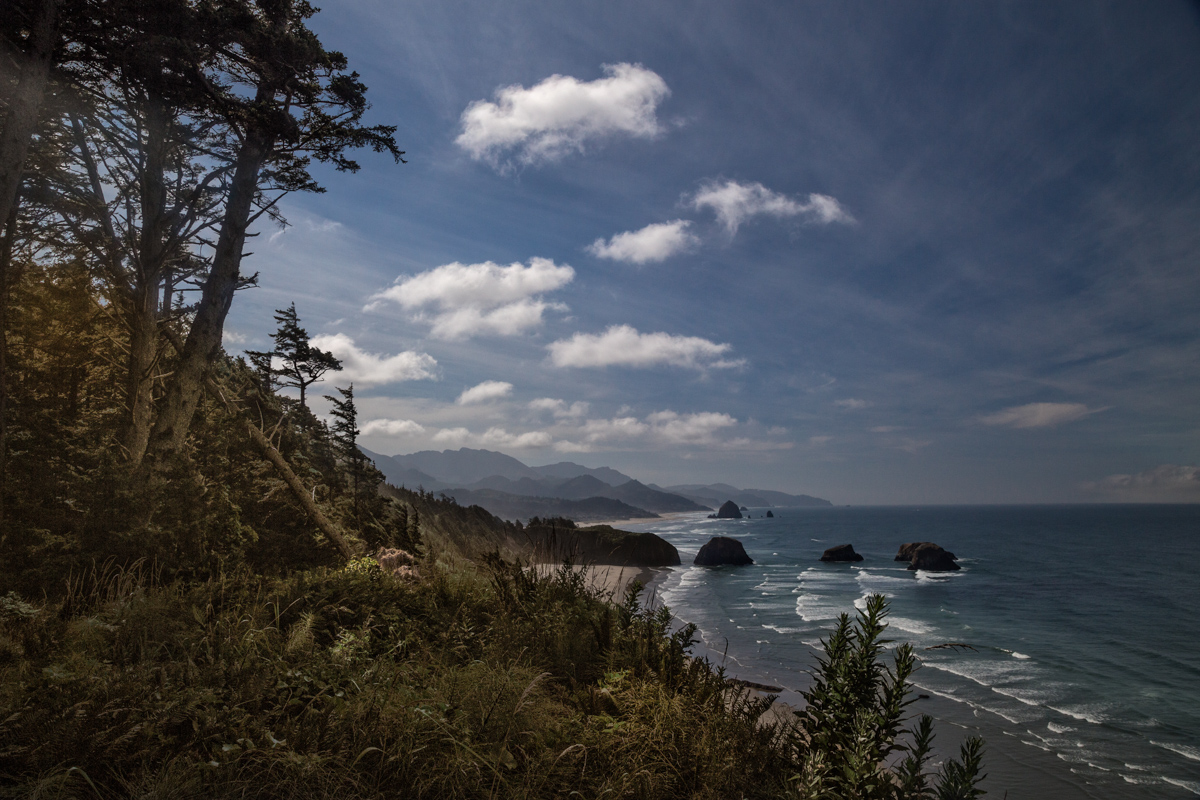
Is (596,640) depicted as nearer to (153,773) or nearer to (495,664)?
(495,664)

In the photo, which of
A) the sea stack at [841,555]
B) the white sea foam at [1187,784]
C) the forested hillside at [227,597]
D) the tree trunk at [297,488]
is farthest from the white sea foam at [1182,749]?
the sea stack at [841,555]

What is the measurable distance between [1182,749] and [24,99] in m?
28.1

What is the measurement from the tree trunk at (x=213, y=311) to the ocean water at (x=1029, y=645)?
1191 centimetres

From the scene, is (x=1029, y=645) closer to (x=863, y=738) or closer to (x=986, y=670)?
(x=986, y=670)

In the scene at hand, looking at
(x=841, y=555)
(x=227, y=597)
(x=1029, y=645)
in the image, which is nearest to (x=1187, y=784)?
(x=1029, y=645)

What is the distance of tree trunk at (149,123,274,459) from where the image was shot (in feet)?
29.9

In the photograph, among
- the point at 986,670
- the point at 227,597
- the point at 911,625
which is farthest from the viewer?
the point at 911,625

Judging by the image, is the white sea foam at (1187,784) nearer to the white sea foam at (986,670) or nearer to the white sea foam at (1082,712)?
the white sea foam at (1082,712)

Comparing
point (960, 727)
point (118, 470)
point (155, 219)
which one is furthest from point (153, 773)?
point (960, 727)

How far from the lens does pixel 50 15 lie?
24.5 feet

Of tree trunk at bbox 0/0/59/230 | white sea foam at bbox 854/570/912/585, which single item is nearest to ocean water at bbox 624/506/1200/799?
white sea foam at bbox 854/570/912/585

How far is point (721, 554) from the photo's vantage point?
54375mm

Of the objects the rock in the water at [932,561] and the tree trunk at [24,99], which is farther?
the rock in the water at [932,561]

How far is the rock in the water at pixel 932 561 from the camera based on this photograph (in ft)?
167
